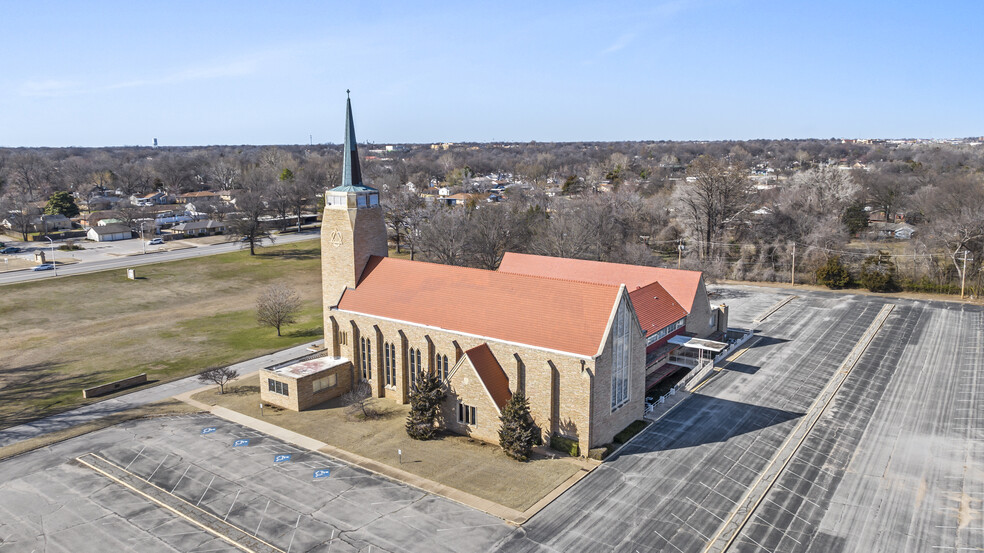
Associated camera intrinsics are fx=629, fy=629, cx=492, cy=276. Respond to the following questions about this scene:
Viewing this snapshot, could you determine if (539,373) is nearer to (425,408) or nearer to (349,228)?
(425,408)

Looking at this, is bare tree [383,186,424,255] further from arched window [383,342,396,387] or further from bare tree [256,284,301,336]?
arched window [383,342,396,387]

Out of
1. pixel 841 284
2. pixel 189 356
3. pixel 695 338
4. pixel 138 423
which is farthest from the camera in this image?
pixel 841 284

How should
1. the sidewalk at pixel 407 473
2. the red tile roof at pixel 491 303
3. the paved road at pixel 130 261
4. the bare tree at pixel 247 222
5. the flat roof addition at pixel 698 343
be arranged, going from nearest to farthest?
1. the sidewalk at pixel 407 473
2. the red tile roof at pixel 491 303
3. the flat roof addition at pixel 698 343
4. the paved road at pixel 130 261
5. the bare tree at pixel 247 222

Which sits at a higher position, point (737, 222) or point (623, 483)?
point (737, 222)

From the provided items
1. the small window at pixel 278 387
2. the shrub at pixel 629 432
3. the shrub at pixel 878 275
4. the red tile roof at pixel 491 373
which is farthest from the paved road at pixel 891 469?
the small window at pixel 278 387

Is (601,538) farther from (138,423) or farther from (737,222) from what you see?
(737,222)

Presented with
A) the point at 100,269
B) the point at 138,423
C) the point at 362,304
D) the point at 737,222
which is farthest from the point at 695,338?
the point at 100,269

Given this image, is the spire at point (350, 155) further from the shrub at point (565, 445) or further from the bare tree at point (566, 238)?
the bare tree at point (566, 238)
